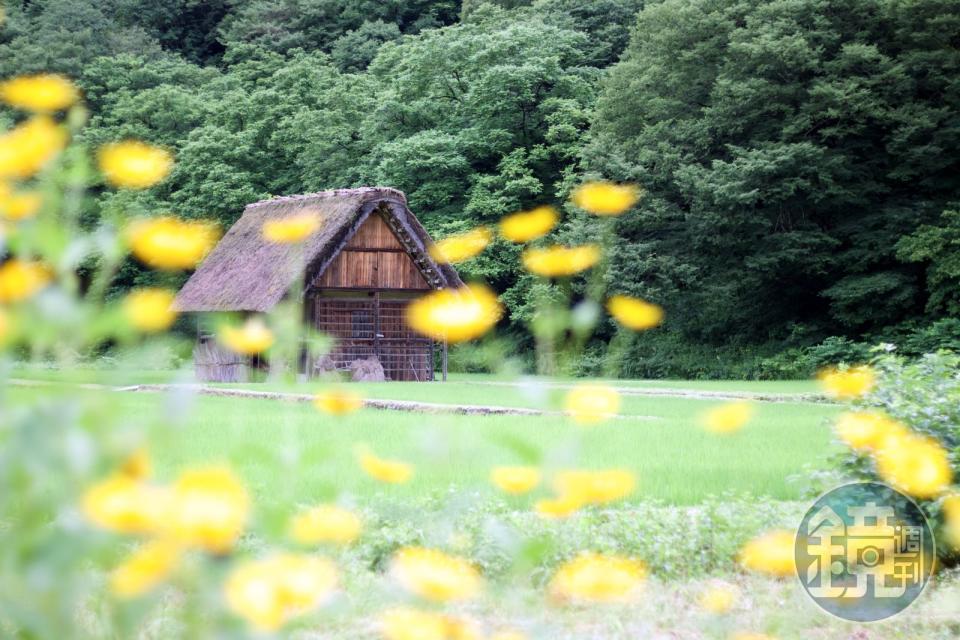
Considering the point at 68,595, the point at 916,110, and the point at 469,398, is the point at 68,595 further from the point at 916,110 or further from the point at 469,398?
the point at 916,110

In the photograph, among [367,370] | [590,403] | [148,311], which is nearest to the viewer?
[148,311]

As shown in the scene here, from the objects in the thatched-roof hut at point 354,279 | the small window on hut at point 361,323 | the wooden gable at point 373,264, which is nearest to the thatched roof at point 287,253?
the thatched-roof hut at point 354,279

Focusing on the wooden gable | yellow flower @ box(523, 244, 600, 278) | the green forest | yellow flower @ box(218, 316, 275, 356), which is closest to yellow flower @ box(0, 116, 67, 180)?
yellow flower @ box(218, 316, 275, 356)

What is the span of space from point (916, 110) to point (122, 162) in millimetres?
23180

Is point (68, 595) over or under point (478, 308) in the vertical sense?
under

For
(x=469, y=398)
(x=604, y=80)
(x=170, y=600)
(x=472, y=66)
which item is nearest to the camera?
(x=170, y=600)

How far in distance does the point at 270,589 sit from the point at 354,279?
20.7 m

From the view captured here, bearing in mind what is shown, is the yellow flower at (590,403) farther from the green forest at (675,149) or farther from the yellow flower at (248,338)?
the green forest at (675,149)

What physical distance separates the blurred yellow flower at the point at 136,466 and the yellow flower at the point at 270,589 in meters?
0.20

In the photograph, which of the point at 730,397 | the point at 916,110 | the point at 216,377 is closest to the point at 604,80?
the point at 916,110

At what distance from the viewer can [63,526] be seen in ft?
4.80

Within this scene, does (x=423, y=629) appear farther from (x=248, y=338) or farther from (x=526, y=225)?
(x=526, y=225)

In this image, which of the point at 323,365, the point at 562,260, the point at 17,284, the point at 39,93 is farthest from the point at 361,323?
the point at 17,284

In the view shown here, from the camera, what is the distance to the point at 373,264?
22266 mm
